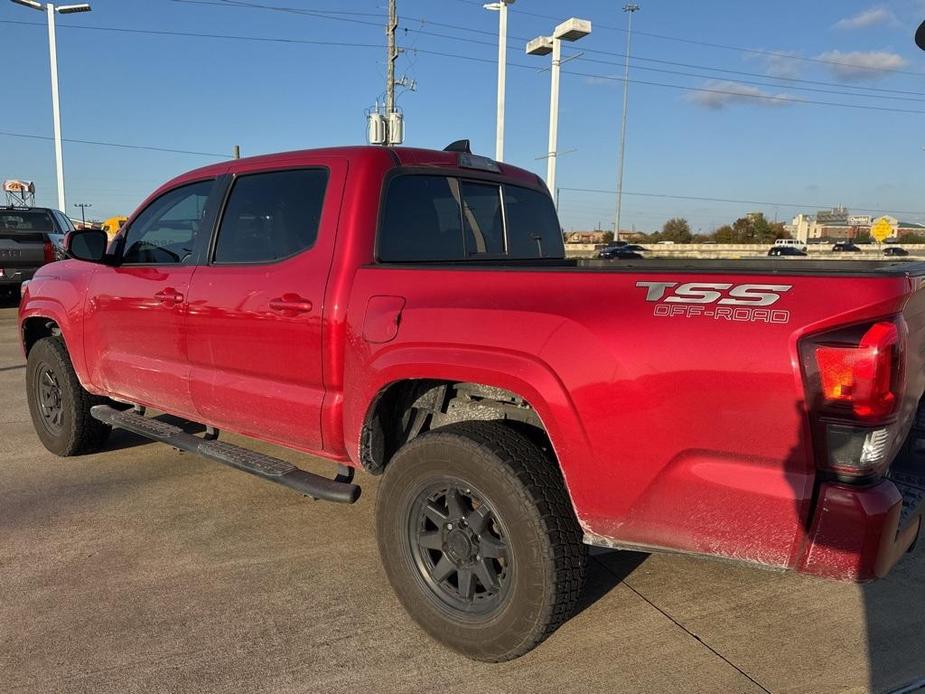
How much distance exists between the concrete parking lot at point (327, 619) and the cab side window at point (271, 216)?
5.03 ft

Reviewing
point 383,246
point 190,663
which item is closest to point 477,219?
point 383,246

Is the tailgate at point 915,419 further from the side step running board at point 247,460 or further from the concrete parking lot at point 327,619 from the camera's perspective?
the side step running board at point 247,460

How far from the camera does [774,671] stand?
2637 mm

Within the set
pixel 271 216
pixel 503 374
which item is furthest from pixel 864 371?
pixel 271 216

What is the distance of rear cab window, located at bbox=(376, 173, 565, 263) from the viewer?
3266 mm

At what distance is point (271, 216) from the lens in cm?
359

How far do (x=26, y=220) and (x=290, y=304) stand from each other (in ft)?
42.8

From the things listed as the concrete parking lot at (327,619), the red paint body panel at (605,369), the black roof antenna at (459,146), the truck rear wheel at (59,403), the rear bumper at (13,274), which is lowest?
the concrete parking lot at (327,619)

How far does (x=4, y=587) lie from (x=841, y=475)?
3.50m

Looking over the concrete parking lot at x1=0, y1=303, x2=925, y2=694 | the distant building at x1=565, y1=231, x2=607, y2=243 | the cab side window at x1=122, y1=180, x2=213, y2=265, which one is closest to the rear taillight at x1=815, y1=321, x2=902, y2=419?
the concrete parking lot at x1=0, y1=303, x2=925, y2=694

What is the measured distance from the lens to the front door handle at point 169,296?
383cm

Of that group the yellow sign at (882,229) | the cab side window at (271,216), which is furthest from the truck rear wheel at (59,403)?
the yellow sign at (882,229)

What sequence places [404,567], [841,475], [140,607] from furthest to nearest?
1. [140,607]
2. [404,567]
3. [841,475]

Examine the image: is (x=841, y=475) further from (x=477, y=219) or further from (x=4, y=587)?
(x=4, y=587)
